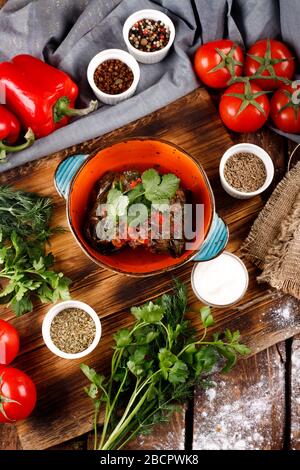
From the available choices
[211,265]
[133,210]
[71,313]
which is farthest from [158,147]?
[71,313]

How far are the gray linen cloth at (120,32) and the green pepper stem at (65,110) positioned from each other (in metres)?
0.03

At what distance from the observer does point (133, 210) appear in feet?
5.95

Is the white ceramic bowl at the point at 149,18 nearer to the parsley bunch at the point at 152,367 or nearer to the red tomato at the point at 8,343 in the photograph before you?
the parsley bunch at the point at 152,367

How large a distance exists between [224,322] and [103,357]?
→ 390mm

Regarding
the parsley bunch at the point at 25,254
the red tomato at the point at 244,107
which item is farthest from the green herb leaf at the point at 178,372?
the red tomato at the point at 244,107

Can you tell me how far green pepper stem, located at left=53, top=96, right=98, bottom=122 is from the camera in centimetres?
212

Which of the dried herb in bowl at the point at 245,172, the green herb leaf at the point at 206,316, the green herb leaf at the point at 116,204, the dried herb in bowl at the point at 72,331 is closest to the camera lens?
the green herb leaf at the point at 116,204

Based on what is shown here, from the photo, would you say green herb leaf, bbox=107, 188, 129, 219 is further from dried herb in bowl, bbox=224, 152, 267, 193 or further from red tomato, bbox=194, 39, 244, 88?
red tomato, bbox=194, 39, 244, 88

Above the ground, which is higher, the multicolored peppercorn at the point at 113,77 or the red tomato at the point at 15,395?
the multicolored peppercorn at the point at 113,77

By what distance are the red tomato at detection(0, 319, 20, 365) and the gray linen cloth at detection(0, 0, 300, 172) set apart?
69 cm

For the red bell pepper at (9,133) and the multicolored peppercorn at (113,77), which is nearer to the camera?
the red bell pepper at (9,133)

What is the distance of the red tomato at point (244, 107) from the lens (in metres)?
2.10

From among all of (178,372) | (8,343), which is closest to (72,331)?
(8,343)

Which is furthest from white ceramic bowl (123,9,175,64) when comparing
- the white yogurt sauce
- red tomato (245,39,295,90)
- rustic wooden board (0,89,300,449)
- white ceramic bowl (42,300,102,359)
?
white ceramic bowl (42,300,102,359)
